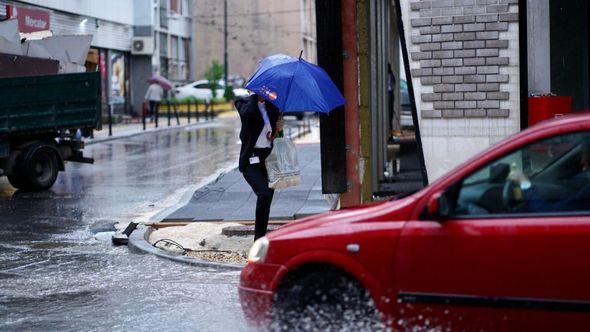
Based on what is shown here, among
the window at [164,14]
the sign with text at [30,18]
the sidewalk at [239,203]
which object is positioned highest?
the window at [164,14]

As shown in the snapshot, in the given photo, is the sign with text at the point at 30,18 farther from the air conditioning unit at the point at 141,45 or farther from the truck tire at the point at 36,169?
the truck tire at the point at 36,169

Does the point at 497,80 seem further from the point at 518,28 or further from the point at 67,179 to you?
the point at 67,179

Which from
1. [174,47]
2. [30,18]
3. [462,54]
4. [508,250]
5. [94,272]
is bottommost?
[94,272]

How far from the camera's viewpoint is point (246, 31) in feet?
217

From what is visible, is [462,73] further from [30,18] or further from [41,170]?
[30,18]

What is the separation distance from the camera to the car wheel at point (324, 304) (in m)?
5.74

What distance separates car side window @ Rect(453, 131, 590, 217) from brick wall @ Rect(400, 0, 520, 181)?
5.06m

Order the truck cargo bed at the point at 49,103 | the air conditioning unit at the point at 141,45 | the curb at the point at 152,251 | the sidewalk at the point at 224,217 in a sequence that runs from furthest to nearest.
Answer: the air conditioning unit at the point at 141,45
the truck cargo bed at the point at 49,103
the sidewalk at the point at 224,217
the curb at the point at 152,251

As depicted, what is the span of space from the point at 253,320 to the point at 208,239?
5.04 metres

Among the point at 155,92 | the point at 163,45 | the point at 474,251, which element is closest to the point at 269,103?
the point at 474,251

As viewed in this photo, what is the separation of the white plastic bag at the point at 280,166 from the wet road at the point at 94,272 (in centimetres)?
100

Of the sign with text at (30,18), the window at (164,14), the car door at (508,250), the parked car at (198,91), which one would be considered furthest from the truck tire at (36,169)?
the parked car at (198,91)

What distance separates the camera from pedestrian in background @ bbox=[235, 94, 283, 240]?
9.57 m

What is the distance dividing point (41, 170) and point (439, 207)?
12.6m
